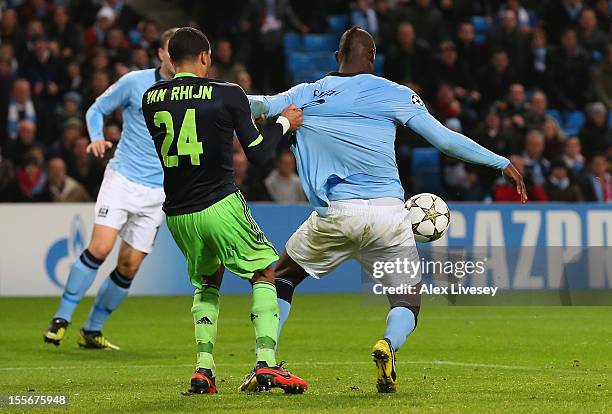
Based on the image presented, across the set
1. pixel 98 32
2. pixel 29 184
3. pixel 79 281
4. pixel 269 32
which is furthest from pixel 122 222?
pixel 269 32

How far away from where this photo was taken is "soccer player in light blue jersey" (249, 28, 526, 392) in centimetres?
773

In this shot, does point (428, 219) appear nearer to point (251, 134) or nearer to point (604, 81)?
point (251, 134)

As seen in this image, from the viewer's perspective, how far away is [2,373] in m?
9.20

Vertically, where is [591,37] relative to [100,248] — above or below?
above

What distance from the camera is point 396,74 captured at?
66.7 feet

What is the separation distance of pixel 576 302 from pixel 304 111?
803 cm

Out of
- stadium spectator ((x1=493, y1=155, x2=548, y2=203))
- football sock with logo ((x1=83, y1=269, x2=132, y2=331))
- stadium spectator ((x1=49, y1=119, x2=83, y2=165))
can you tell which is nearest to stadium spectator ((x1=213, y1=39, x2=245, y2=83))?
stadium spectator ((x1=49, y1=119, x2=83, y2=165))

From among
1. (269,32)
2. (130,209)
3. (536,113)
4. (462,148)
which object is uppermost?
(269,32)

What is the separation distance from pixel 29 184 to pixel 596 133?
28.6 feet

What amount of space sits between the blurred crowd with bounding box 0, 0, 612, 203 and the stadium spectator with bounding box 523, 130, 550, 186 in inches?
0.8

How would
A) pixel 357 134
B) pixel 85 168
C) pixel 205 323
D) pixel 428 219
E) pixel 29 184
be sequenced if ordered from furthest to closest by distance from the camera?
pixel 85 168 < pixel 29 184 < pixel 428 219 < pixel 357 134 < pixel 205 323

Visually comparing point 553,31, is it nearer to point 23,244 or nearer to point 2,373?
point 23,244

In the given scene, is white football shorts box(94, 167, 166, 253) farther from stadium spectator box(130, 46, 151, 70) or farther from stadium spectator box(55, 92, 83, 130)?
stadium spectator box(130, 46, 151, 70)

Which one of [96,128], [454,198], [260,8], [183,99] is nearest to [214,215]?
[183,99]
